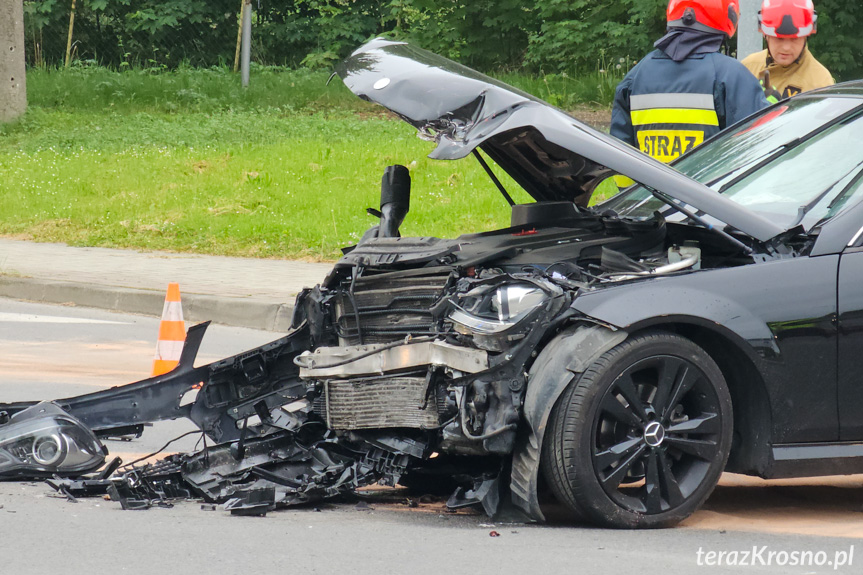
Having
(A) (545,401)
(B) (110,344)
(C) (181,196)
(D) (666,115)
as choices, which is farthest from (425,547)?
(C) (181,196)

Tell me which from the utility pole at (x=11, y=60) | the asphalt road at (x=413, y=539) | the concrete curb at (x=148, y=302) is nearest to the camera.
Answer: the asphalt road at (x=413, y=539)

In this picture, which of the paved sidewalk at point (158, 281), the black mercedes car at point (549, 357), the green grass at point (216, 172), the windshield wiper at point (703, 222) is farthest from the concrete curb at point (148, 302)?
the windshield wiper at point (703, 222)

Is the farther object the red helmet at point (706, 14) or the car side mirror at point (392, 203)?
the red helmet at point (706, 14)

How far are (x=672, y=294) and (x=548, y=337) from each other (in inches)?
17.8

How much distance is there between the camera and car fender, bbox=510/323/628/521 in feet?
13.5

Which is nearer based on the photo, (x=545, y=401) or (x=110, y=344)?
(x=545, y=401)

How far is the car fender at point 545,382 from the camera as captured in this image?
4105 millimetres

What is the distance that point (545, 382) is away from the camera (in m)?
4.12

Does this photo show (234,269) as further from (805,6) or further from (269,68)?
(269,68)

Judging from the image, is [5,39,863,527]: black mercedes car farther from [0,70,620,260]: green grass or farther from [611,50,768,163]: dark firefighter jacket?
[0,70,620,260]: green grass

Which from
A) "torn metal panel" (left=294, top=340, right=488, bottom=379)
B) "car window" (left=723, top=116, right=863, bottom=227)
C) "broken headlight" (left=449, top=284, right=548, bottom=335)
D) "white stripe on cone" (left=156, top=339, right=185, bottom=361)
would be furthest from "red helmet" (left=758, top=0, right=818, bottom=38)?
"white stripe on cone" (left=156, top=339, right=185, bottom=361)

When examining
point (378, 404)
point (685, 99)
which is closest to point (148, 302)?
point (685, 99)

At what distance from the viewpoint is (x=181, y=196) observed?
14.7 m

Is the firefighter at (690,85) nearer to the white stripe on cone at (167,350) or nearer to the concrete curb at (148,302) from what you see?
the white stripe on cone at (167,350)
